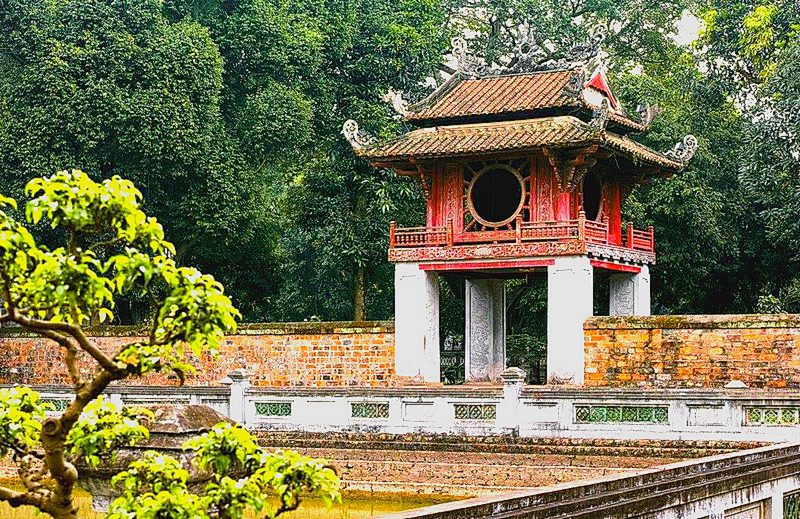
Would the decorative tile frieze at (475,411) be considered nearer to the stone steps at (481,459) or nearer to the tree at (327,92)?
the stone steps at (481,459)

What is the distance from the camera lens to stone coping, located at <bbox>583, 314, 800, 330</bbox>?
75.4 ft

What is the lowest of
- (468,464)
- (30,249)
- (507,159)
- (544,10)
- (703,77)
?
(468,464)

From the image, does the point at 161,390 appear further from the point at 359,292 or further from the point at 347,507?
the point at 359,292

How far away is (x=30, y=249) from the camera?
249 inches

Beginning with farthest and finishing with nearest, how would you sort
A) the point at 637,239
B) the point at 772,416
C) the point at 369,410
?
the point at 637,239, the point at 369,410, the point at 772,416

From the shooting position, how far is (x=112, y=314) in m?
6.69

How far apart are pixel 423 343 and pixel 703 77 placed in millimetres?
13850

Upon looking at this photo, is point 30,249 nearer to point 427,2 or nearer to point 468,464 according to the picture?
point 468,464

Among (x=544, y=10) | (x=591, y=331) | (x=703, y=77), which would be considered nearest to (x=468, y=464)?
(x=591, y=331)

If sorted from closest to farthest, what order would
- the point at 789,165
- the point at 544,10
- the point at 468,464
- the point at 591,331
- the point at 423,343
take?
1. the point at 468,464
2. the point at 591,331
3. the point at 423,343
4. the point at 789,165
5. the point at 544,10

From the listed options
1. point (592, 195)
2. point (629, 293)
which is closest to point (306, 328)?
point (592, 195)

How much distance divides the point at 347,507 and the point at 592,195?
40.1 feet

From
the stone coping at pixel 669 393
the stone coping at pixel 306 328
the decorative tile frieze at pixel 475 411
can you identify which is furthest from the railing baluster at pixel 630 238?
the decorative tile frieze at pixel 475 411

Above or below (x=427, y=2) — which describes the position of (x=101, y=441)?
below
